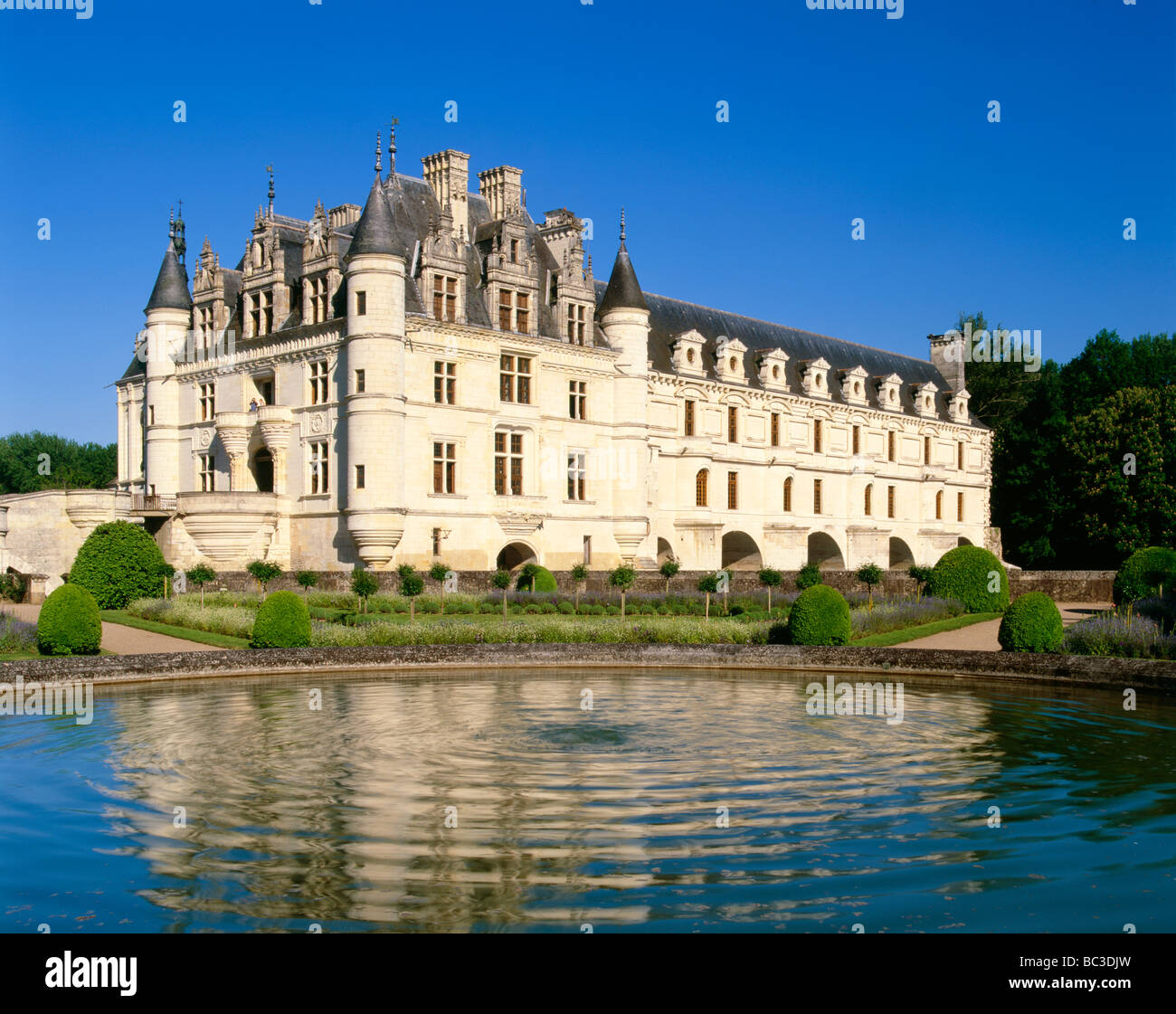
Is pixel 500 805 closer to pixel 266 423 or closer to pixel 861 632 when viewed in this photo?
pixel 861 632

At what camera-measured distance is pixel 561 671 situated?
20.4m

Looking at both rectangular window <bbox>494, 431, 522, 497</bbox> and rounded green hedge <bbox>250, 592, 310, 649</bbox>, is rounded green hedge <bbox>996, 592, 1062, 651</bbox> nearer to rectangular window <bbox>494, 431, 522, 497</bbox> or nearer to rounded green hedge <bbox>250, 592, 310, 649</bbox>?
rounded green hedge <bbox>250, 592, 310, 649</bbox>

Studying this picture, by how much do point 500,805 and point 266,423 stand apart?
3120 cm

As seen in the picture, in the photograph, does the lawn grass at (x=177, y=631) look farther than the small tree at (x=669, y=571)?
No

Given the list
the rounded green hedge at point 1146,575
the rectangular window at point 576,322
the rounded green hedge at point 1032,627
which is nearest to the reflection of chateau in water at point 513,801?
the rounded green hedge at point 1032,627

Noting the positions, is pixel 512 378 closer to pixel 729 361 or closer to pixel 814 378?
pixel 729 361

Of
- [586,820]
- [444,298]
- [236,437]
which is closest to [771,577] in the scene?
[444,298]

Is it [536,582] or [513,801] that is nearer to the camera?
[513,801]

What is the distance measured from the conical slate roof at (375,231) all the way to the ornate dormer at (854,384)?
27.8m

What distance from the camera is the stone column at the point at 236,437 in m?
39.4

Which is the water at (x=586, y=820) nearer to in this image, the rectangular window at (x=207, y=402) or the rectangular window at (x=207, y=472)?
the rectangular window at (x=207, y=472)

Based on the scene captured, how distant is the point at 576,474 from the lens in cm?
4200

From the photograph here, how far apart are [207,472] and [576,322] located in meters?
15.0

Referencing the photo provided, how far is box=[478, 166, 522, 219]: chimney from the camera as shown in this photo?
1670 inches
